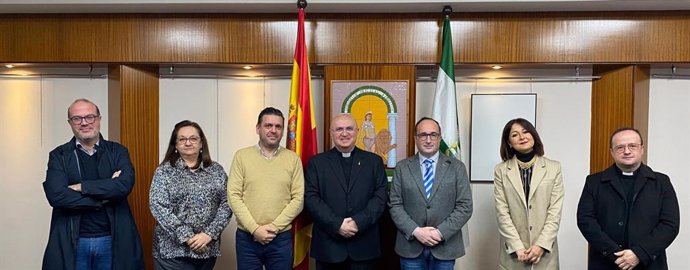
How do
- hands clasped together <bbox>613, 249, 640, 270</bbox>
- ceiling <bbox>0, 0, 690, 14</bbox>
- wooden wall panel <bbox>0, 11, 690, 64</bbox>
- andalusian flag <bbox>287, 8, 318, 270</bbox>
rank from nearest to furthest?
hands clasped together <bbox>613, 249, 640, 270</bbox>, andalusian flag <bbox>287, 8, 318, 270</bbox>, ceiling <bbox>0, 0, 690, 14</bbox>, wooden wall panel <bbox>0, 11, 690, 64</bbox>

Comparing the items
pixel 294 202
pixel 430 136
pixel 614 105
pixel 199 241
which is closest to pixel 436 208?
pixel 430 136

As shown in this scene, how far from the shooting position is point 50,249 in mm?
3072

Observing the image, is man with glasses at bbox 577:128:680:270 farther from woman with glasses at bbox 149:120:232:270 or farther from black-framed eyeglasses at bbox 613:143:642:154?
woman with glasses at bbox 149:120:232:270

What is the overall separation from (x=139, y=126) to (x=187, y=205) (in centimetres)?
152

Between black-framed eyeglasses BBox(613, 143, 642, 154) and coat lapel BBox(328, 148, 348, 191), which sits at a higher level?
black-framed eyeglasses BBox(613, 143, 642, 154)

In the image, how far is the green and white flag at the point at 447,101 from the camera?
381 cm

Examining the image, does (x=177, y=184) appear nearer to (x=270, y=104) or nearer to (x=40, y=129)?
(x=270, y=104)

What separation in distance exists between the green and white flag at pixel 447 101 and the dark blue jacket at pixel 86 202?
215 cm

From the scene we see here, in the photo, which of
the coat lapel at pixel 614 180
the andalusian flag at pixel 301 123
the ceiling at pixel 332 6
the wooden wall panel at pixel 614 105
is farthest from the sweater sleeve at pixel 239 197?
the wooden wall panel at pixel 614 105

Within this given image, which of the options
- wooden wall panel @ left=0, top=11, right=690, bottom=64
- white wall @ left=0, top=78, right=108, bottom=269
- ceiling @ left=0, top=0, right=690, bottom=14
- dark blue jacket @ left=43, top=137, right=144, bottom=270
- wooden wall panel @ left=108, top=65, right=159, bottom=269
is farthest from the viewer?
white wall @ left=0, top=78, right=108, bottom=269

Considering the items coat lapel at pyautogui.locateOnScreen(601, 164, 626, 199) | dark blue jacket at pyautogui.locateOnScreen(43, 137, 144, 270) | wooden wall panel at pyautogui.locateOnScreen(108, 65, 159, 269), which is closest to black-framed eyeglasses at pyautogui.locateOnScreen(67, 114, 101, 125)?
dark blue jacket at pyautogui.locateOnScreen(43, 137, 144, 270)

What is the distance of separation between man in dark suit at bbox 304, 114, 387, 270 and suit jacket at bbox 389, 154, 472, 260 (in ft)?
0.42

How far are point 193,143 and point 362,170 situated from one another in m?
1.02

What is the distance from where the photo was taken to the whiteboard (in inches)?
169
